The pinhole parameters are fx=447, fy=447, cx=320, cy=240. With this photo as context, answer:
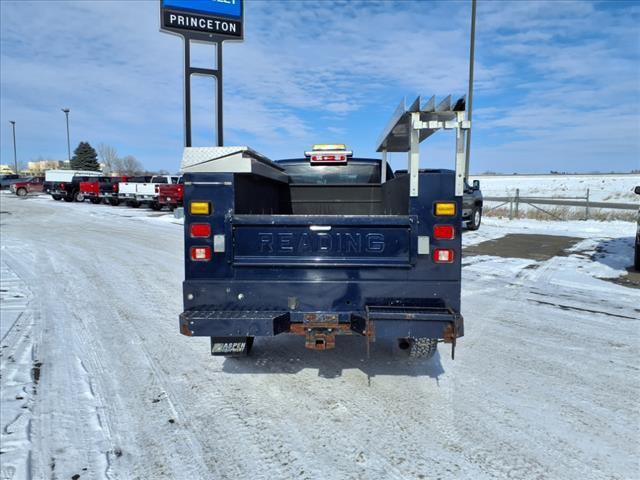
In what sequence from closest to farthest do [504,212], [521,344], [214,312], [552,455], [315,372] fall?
[552,455]
[214,312]
[315,372]
[521,344]
[504,212]

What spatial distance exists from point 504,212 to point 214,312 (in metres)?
22.4

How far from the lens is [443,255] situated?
3.57m

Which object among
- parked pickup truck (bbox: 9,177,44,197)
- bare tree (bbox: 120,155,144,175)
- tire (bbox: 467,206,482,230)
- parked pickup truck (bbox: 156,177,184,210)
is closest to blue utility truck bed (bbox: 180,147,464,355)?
tire (bbox: 467,206,482,230)

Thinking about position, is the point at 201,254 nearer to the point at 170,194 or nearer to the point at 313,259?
the point at 313,259

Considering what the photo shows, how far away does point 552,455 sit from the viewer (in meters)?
2.87

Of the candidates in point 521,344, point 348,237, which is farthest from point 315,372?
point 521,344

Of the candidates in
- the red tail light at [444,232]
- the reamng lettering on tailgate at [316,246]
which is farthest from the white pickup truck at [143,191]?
the red tail light at [444,232]

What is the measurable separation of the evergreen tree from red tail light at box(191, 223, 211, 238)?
79650mm

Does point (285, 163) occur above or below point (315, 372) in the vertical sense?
above

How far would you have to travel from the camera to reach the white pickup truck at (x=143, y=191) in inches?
978

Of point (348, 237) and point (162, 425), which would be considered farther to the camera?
point (348, 237)

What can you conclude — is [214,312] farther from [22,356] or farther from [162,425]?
[22,356]

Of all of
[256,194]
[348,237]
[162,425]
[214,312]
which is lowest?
[162,425]

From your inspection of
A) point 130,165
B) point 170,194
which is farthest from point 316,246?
point 130,165
